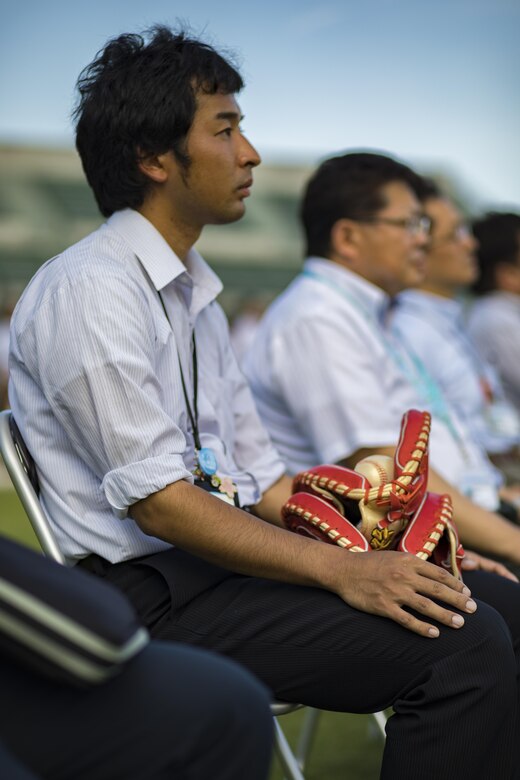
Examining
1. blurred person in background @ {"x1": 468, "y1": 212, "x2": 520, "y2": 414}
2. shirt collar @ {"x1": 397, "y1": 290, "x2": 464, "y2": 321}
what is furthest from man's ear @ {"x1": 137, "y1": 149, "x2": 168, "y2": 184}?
blurred person in background @ {"x1": 468, "y1": 212, "x2": 520, "y2": 414}

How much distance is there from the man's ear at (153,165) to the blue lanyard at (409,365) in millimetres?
1054

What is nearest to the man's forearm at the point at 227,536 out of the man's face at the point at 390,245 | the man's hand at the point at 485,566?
the man's hand at the point at 485,566

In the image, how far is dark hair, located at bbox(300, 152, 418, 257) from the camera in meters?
3.47

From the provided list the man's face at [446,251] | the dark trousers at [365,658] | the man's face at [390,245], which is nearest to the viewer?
the dark trousers at [365,658]

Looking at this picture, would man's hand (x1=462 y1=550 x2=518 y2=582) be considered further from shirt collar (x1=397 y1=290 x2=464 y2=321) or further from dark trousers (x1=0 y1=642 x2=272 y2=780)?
shirt collar (x1=397 y1=290 x2=464 y2=321)

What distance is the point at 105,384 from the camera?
1814 mm

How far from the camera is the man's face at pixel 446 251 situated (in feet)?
15.8

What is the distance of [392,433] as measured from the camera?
2.82m

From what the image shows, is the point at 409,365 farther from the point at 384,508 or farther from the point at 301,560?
the point at 301,560

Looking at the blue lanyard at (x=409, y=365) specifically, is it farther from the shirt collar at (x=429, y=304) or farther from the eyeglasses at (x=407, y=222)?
the shirt collar at (x=429, y=304)

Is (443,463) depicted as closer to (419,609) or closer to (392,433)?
(392,433)

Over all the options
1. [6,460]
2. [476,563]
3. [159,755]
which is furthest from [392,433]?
[159,755]

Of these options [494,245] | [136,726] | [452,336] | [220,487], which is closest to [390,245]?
[452,336]

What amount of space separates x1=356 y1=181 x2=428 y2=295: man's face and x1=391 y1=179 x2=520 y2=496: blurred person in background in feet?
1.68
